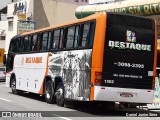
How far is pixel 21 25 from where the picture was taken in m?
49.1

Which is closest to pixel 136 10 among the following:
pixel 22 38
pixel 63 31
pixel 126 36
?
pixel 22 38

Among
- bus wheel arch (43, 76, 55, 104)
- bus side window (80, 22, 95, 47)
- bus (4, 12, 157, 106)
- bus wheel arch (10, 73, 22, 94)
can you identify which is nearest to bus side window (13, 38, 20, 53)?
bus wheel arch (10, 73, 22, 94)

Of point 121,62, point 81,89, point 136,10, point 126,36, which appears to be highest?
point 136,10

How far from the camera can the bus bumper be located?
14.4 metres

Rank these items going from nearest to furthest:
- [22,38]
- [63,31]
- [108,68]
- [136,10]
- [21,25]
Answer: [108,68] < [63,31] < [22,38] < [136,10] < [21,25]

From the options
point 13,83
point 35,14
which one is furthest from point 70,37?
point 35,14

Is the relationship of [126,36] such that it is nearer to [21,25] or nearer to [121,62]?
[121,62]

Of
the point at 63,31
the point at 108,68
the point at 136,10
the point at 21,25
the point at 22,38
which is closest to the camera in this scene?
the point at 108,68

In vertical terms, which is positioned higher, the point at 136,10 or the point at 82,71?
the point at 136,10

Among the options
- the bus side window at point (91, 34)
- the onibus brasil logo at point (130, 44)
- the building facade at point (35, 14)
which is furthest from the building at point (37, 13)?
the onibus brasil logo at point (130, 44)

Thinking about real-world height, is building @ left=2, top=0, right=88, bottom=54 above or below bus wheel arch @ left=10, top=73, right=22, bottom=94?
above

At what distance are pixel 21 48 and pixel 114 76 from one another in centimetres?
969

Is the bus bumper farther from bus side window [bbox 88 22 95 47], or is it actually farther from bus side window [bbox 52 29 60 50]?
bus side window [bbox 52 29 60 50]

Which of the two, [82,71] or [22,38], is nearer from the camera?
[82,71]
